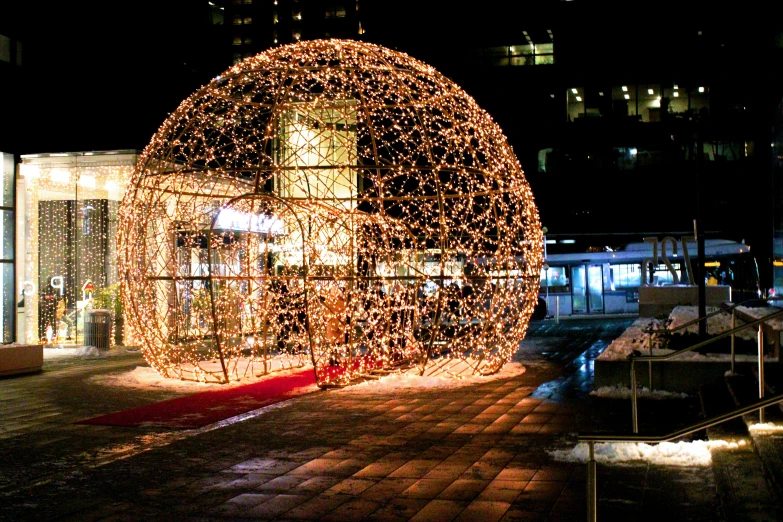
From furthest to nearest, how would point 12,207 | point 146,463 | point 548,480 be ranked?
point 12,207, point 146,463, point 548,480

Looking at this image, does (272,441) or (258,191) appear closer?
(272,441)

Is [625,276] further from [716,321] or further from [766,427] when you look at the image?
[766,427]

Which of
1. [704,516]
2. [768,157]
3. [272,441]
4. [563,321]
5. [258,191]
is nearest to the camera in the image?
[704,516]

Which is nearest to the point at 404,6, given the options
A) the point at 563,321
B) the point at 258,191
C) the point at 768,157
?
the point at 768,157

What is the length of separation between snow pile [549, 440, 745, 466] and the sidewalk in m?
0.18

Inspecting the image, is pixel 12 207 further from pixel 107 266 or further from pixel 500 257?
pixel 500 257

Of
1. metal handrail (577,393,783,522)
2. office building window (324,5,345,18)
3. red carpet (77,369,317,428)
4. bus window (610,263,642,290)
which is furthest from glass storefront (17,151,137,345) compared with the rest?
office building window (324,5,345,18)

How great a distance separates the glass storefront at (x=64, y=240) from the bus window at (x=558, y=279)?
59.0 ft

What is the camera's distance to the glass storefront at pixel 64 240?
69.8 ft

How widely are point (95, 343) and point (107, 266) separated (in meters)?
2.29

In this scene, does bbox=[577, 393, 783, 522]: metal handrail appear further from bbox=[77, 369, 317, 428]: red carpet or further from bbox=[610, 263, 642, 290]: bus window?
bbox=[610, 263, 642, 290]: bus window

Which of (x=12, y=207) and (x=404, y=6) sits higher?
(x=404, y=6)

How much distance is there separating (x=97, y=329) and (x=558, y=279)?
65.6 feet

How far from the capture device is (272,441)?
8812mm
